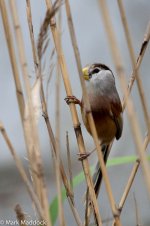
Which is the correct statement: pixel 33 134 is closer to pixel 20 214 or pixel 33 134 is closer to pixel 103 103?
pixel 20 214

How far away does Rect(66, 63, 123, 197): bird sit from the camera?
152cm

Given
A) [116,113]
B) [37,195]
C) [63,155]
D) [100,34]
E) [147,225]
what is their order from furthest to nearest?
[100,34]
[63,155]
[147,225]
[116,113]
[37,195]

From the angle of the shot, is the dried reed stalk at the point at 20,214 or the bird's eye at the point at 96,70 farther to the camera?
the bird's eye at the point at 96,70

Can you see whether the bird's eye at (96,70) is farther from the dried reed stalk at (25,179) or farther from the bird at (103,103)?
Result: the dried reed stalk at (25,179)

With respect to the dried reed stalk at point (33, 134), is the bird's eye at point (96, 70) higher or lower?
higher

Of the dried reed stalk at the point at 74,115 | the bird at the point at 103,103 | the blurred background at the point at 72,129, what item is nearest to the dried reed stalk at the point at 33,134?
the dried reed stalk at the point at 74,115

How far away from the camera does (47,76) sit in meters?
0.96

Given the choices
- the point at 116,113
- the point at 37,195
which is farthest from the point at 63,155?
the point at 37,195

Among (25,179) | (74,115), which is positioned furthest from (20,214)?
(74,115)

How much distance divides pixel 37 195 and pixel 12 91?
6.31 ft

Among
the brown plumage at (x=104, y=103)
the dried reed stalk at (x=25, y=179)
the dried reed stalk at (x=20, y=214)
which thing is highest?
the brown plumage at (x=104, y=103)

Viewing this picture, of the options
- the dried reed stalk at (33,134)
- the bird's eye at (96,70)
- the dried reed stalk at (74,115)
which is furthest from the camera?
the bird's eye at (96,70)

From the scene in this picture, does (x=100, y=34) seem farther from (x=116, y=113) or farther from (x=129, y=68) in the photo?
(x=116, y=113)

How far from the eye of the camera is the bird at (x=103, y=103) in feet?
4.98
